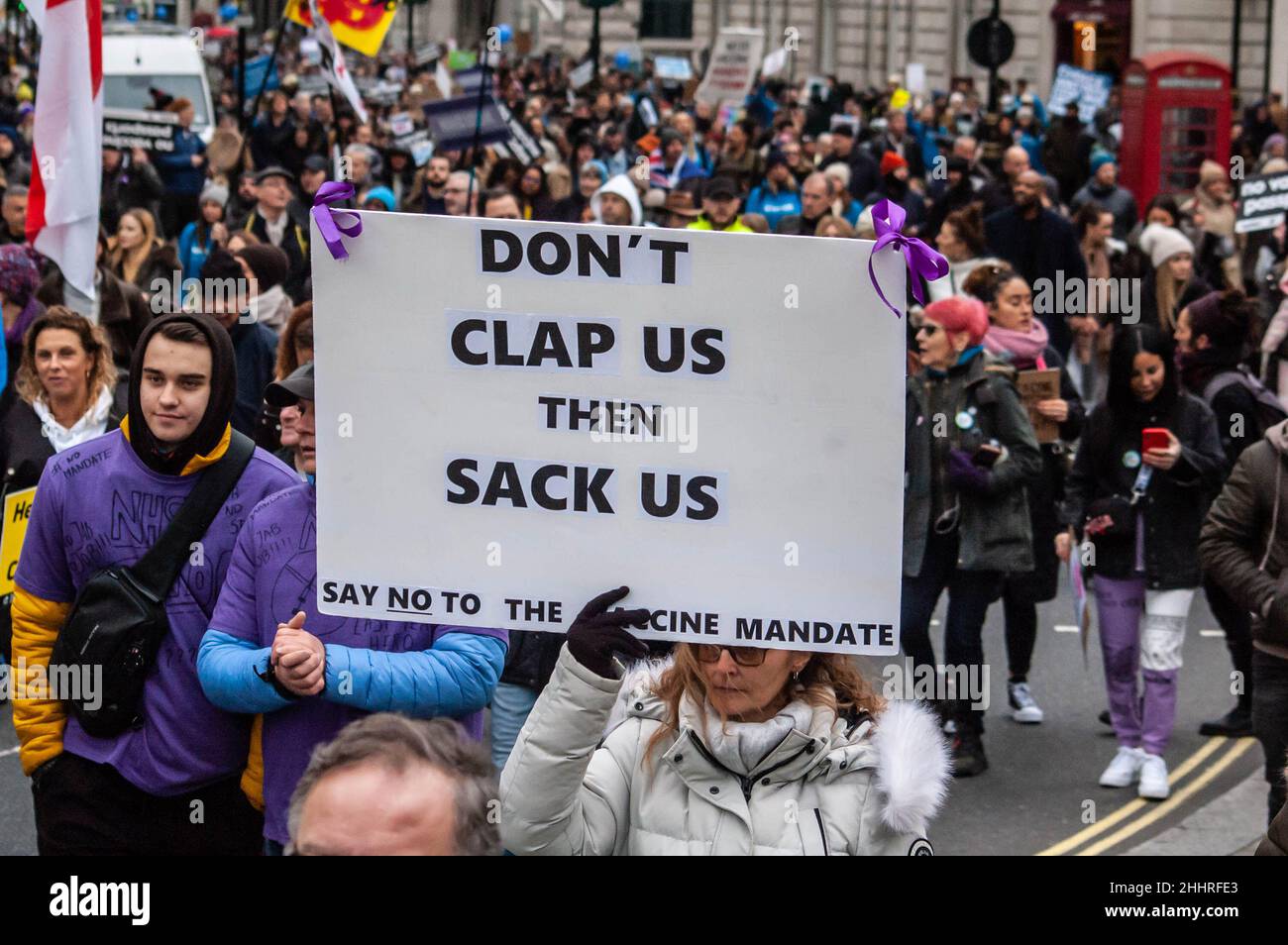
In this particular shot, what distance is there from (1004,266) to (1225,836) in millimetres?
3086

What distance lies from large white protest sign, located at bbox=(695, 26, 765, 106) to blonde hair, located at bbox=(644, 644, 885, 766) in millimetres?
24572

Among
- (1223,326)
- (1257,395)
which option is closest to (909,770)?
(1257,395)

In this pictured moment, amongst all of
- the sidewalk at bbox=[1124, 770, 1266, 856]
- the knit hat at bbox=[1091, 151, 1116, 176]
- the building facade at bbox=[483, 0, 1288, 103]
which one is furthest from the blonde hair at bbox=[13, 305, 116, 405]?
the building facade at bbox=[483, 0, 1288, 103]

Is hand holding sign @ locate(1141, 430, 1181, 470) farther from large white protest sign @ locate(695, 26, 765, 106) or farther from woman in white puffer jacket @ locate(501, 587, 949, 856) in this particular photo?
large white protest sign @ locate(695, 26, 765, 106)

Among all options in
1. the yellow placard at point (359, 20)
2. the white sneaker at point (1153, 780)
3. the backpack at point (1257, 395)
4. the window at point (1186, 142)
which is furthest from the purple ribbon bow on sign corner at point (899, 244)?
the window at point (1186, 142)

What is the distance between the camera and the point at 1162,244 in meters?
13.2

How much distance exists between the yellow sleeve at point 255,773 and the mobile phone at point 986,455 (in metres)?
3.91

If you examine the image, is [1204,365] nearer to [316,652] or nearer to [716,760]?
[316,652]

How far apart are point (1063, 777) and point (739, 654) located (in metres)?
4.85

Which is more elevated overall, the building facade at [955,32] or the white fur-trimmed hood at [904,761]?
the building facade at [955,32]

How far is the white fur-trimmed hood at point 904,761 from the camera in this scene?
3.25 m

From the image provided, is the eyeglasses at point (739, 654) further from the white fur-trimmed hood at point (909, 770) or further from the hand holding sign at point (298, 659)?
the hand holding sign at point (298, 659)
